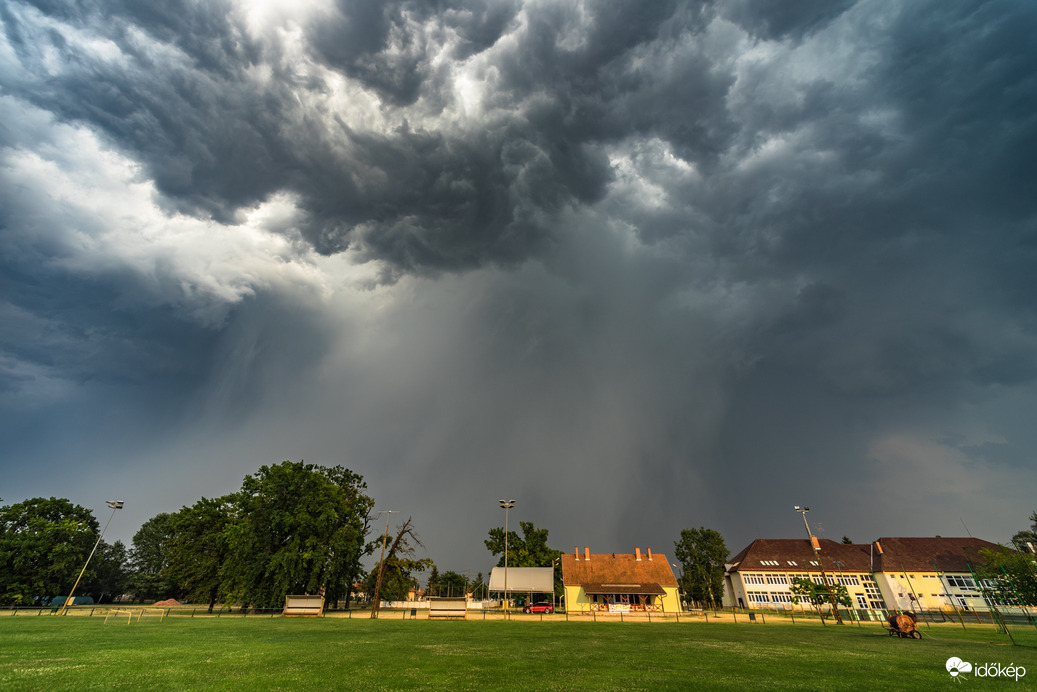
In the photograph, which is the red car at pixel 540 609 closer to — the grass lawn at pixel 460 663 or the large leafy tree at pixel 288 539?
the large leafy tree at pixel 288 539

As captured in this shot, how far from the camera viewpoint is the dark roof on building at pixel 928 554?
71.2 m

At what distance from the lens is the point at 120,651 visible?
1505 centimetres

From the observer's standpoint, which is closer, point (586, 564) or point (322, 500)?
point (322, 500)

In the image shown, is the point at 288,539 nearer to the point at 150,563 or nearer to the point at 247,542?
the point at 247,542

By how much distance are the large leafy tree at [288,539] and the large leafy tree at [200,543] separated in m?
3.10

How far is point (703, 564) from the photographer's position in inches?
3073

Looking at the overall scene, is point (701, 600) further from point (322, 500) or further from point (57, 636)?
point (57, 636)

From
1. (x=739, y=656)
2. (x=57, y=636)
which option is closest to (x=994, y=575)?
(x=739, y=656)

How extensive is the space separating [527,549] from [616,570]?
1589 centimetres

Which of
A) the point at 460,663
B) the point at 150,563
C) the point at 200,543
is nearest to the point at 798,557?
the point at 460,663

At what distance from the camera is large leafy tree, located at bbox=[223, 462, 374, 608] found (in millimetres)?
47812

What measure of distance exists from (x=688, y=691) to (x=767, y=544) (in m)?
90.6

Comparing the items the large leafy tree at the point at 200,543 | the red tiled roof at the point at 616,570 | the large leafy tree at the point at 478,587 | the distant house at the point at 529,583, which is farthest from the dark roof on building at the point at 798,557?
the large leafy tree at the point at 200,543

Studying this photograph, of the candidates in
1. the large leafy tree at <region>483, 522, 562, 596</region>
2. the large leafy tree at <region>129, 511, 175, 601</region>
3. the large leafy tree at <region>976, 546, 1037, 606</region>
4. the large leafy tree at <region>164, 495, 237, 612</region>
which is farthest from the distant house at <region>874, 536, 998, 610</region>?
the large leafy tree at <region>129, 511, 175, 601</region>
